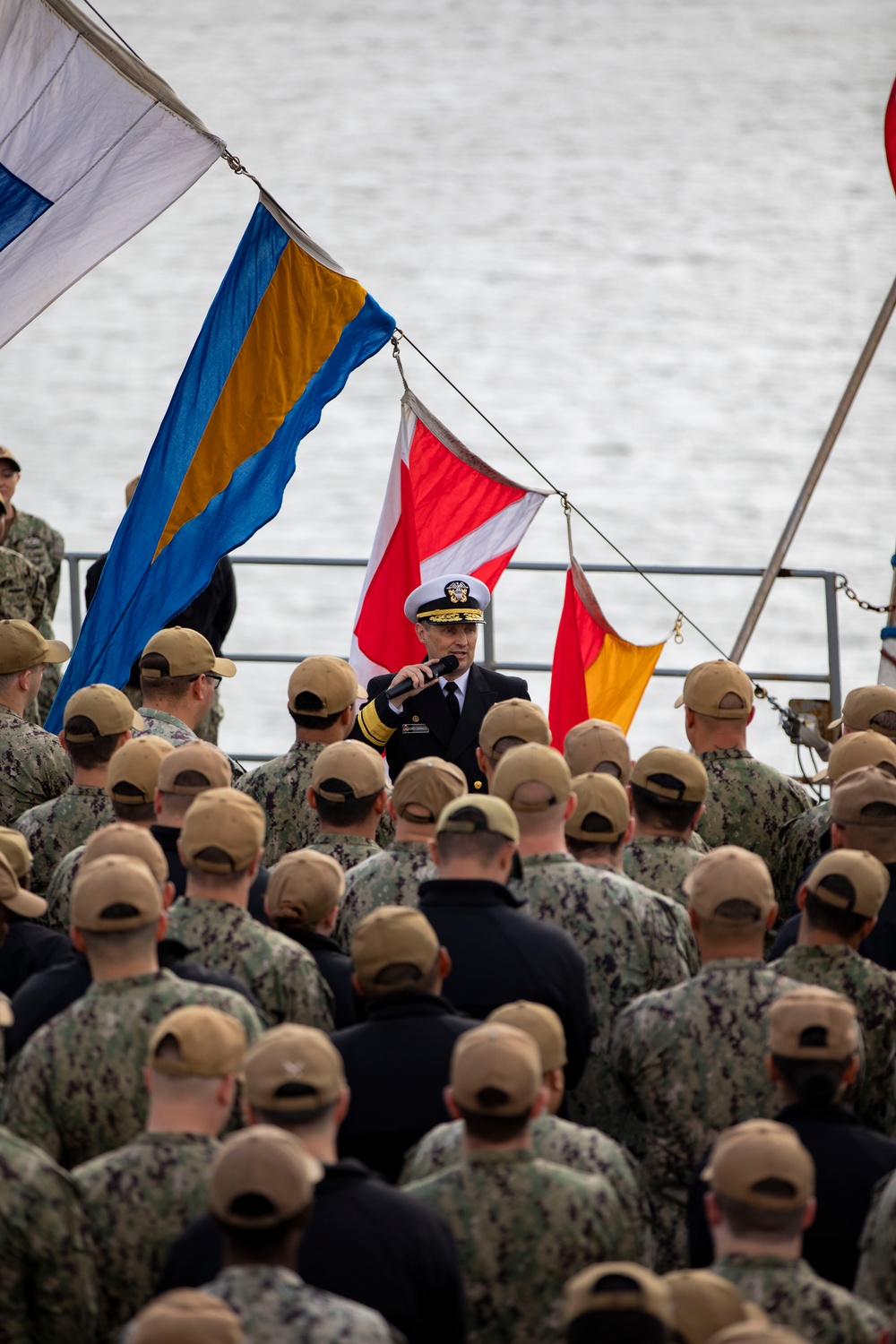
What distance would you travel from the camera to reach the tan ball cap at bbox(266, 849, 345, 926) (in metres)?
6.21

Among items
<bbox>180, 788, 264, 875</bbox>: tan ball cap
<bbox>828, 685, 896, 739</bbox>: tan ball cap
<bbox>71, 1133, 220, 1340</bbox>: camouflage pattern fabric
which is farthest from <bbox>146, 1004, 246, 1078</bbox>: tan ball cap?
<bbox>828, 685, 896, 739</bbox>: tan ball cap

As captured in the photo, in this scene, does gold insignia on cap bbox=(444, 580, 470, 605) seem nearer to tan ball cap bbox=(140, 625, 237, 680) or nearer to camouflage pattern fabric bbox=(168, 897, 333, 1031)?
tan ball cap bbox=(140, 625, 237, 680)

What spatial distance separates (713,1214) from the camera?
464 cm

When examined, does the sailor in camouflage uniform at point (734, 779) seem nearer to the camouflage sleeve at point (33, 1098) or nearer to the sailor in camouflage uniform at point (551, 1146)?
the sailor in camouflage uniform at point (551, 1146)

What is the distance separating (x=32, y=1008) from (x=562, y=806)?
66.7 inches

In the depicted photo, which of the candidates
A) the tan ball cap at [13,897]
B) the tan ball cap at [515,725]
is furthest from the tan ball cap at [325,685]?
the tan ball cap at [13,897]

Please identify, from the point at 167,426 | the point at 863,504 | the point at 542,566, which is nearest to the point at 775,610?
the point at 863,504

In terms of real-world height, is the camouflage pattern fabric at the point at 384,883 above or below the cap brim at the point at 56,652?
below

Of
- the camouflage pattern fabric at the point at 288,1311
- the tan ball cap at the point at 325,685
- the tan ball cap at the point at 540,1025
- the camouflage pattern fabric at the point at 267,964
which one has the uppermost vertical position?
the tan ball cap at the point at 325,685

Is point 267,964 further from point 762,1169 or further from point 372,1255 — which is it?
point 762,1169

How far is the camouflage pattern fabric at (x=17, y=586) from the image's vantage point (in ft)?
35.3

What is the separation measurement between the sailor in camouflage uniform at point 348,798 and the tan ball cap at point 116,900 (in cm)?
164

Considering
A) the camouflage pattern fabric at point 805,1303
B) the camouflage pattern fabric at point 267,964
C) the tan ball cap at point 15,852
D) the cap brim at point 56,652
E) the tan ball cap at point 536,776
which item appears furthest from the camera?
the cap brim at point 56,652

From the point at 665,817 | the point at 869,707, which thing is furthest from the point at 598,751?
the point at 869,707
